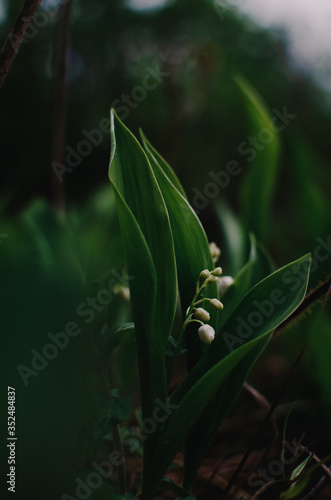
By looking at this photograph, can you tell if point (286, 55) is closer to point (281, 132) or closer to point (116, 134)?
point (281, 132)

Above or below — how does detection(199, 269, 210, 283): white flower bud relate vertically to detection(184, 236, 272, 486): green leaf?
above


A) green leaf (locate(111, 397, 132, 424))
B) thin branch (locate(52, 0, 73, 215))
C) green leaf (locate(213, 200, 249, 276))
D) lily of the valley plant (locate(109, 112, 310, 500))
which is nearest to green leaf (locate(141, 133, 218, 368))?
lily of the valley plant (locate(109, 112, 310, 500))

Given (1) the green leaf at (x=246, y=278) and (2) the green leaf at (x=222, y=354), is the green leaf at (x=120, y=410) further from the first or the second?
(1) the green leaf at (x=246, y=278)

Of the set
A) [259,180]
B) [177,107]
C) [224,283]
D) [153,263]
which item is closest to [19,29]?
[153,263]

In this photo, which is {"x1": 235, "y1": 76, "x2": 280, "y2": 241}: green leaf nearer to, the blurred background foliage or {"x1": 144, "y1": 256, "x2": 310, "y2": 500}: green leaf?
the blurred background foliage

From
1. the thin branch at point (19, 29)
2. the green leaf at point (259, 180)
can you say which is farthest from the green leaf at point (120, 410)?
the green leaf at point (259, 180)

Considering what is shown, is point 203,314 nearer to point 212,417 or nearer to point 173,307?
point 173,307
